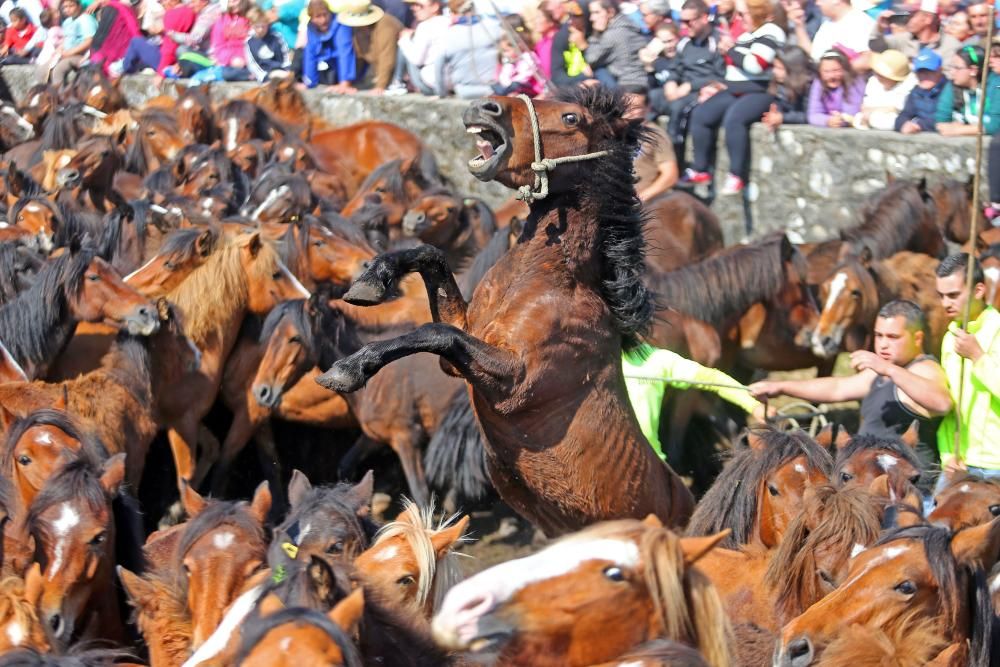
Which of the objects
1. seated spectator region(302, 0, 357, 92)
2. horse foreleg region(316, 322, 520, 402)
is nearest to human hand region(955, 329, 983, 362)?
horse foreleg region(316, 322, 520, 402)

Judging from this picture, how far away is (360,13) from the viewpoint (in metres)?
16.7

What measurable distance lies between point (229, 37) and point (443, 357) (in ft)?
49.0

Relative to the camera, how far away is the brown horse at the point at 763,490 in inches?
212

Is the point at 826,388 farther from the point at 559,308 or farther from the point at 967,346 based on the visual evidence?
the point at 559,308

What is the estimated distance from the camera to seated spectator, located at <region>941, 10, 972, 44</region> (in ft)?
36.5

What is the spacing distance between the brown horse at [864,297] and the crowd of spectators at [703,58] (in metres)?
0.95

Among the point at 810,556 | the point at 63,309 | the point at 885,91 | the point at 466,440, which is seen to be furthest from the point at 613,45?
the point at 810,556

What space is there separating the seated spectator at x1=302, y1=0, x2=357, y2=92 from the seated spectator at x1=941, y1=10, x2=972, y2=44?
7970mm

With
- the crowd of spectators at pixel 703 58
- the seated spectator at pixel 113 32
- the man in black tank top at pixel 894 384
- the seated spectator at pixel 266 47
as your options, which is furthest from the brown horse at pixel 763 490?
the seated spectator at pixel 113 32

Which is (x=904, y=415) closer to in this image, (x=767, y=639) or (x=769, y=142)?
(x=767, y=639)

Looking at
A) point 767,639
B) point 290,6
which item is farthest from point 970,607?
point 290,6

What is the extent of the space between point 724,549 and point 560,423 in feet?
2.44

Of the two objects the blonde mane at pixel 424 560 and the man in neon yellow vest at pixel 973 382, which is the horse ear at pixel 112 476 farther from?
the man in neon yellow vest at pixel 973 382

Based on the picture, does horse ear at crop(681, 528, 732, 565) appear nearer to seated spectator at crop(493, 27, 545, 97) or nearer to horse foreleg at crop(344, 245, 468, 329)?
horse foreleg at crop(344, 245, 468, 329)
